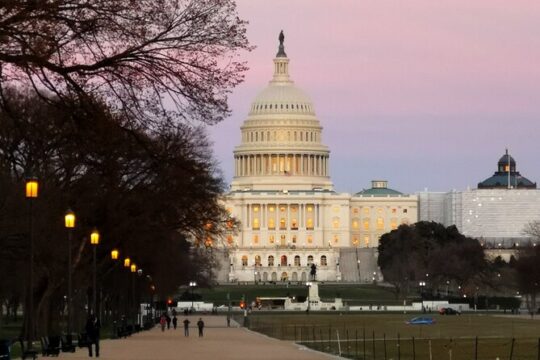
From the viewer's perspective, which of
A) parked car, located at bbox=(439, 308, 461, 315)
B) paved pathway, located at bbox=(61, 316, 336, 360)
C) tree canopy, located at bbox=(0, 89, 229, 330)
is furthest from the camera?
parked car, located at bbox=(439, 308, 461, 315)

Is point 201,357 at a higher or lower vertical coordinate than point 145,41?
lower

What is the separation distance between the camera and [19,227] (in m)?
48.4

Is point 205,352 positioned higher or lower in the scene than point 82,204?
lower

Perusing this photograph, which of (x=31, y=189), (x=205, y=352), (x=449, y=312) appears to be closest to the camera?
(x=31, y=189)

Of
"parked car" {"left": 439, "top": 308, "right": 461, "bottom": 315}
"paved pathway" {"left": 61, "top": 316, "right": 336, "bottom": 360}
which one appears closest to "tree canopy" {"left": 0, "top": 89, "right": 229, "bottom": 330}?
"paved pathway" {"left": 61, "top": 316, "right": 336, "bottom": 360}

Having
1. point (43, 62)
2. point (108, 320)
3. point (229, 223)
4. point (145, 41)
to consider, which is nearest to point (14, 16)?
point (43, 62)

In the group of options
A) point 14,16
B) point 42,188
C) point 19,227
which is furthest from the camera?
point 42,188

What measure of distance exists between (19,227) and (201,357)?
23.4 ft

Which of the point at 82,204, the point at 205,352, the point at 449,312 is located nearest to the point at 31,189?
the point at 205,352

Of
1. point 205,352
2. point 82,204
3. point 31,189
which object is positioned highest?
point 82,204

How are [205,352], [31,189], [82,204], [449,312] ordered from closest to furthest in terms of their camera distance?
A: [31,189] < [205,352] < [82,204] < [449,312]

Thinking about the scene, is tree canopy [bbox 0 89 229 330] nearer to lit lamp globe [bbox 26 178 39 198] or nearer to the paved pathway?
lit lamp globe [bbox 26 178 39 198]

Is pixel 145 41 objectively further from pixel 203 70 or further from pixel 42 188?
pixel 42 188

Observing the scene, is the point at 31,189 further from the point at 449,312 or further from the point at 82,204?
the point at 449,312
